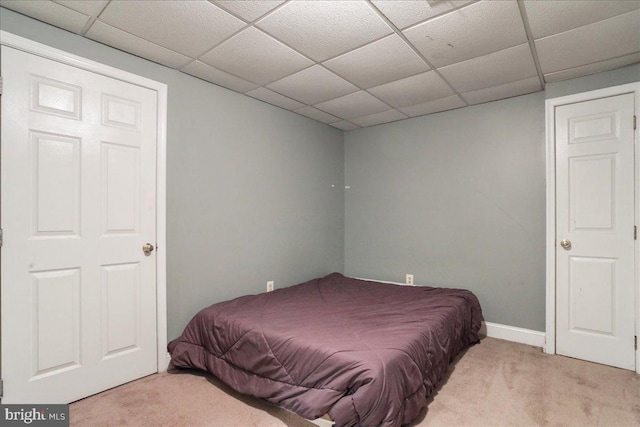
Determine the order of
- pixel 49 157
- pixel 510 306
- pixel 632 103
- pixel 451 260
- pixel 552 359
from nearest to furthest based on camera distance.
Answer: pixel 49 157 < pixel 632 103 < pixel 552 359 < pixel 510 306 < pixel 451 260

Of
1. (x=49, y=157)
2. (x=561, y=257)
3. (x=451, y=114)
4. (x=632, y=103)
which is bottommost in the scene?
(x=561, y=257)

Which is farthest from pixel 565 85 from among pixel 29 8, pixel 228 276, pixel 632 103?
pixel 29 8

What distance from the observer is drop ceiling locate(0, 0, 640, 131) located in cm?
179

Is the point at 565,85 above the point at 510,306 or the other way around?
above

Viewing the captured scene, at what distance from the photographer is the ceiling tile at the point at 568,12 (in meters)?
1.72

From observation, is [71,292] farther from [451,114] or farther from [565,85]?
[565,85]

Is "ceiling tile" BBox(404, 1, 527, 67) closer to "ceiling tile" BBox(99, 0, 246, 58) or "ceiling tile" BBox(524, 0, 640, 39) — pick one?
"ceiling tile" BBox(524, 0, 640, 39)

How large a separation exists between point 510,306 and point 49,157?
12.6 feet

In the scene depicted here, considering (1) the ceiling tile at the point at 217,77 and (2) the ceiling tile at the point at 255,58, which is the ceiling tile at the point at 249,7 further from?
(1) the ceiling tile at the point at 217,77

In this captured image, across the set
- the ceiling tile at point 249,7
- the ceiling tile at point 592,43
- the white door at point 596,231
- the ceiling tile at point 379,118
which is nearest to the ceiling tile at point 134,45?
the ceiling tile at point 249,7

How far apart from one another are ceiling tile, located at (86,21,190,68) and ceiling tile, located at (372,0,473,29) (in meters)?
1.47

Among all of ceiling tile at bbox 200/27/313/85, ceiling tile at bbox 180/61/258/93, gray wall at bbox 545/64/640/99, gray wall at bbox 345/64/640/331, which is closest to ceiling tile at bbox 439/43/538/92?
gray wall at bbox 545/64/640/99

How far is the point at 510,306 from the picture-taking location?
10.1ft

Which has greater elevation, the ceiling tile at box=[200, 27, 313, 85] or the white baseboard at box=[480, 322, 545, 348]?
the ceiling tile at box=[200, 27, 313, 85]
